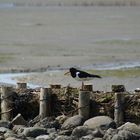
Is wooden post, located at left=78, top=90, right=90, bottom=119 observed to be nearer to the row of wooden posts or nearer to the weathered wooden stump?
the row of wooden posts

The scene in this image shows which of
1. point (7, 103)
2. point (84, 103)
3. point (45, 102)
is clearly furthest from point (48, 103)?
point (7, 103)

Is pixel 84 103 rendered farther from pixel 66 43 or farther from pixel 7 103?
pixel 66 43

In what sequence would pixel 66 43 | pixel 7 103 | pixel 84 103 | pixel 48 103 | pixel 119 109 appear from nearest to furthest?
pixel 119 109
pixel 84 103
pixel 48 103
pixel 7 103
pixel 66 43

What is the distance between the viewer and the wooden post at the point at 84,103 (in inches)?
623

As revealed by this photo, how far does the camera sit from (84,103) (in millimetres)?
15867

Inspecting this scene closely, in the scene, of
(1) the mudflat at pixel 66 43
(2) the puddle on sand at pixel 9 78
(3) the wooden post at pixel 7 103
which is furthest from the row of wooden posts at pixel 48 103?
(1) the mudflat at pixel 66 43

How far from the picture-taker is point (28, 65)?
92.6ft

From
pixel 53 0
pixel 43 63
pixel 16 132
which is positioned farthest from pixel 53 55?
pixel 53 0

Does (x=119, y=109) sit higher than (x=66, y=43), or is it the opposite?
(x=66, y=43)

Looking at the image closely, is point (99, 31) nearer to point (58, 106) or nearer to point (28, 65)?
point (28, 65)

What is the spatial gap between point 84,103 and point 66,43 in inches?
846

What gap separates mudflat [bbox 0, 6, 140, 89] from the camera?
2911cm

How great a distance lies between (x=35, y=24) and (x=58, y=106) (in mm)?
34692

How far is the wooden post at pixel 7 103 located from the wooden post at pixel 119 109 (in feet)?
9.15
